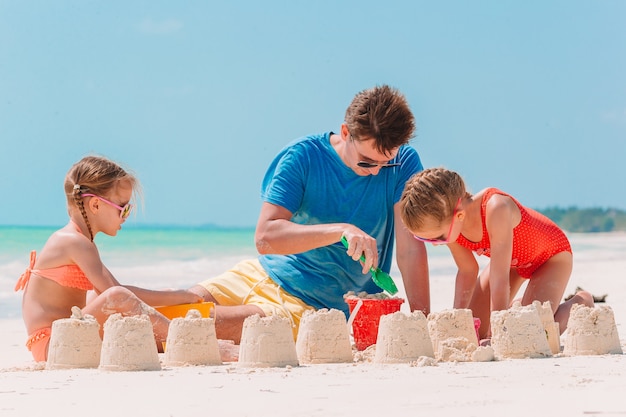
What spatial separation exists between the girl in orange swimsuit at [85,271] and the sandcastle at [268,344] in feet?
2.19

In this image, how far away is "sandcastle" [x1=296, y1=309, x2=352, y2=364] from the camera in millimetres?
4426

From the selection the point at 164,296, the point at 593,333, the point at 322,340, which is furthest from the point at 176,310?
the point at 593,333

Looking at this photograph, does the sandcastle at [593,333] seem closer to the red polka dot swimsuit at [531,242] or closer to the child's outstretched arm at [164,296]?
the red polka dot swimsuit at [531,242]

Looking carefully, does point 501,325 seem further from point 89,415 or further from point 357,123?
point 89,415

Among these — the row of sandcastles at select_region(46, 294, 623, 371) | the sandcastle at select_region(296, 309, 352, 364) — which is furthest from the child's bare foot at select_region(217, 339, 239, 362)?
the sandcastle at select_region(296, 309, 352, 364)

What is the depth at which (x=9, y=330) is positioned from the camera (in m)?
7.90

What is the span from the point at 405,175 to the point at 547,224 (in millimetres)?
956

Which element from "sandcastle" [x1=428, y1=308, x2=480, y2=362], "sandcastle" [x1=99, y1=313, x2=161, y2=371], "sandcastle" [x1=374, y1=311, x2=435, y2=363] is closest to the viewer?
"sandcastle" [x1=99, y1=313, x2=161, y2=371]

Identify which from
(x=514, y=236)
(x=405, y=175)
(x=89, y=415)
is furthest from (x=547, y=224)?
(x=89, y=415)

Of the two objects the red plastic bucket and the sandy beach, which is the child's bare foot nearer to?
the sandy beach

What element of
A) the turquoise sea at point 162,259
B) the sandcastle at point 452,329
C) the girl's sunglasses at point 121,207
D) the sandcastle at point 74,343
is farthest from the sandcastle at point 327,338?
the turquoise sea at point 162,259

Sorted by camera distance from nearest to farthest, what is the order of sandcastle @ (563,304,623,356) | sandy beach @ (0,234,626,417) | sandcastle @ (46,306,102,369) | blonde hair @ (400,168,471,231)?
1. sandy beach @ (0,234,626,417)
2. sandcastle @ (46,306,102,369)
3. sandcastle @ (563,304,623,356)
4. blonde hair @ (400,168,471,231)

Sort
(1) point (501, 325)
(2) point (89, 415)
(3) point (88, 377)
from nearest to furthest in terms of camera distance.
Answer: (2) point (89, 415), (3) point (88, 377), (1) point (501, 325)

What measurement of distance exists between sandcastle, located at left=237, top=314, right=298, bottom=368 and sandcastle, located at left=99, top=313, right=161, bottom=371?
0.46m
